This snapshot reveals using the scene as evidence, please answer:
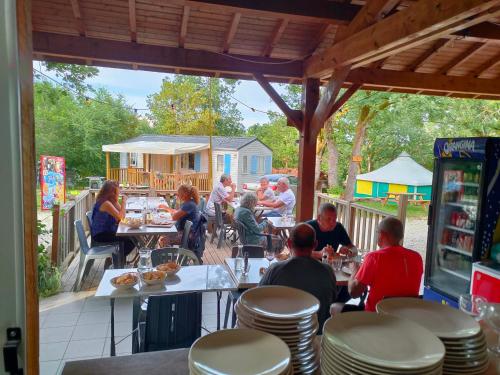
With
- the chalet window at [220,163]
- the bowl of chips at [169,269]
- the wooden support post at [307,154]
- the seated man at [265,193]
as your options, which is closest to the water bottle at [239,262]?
the bowl of chips at [169,269]

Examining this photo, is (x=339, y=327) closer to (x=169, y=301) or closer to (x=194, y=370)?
(x=194, y=370)

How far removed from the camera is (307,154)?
4469mm

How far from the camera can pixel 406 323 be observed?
102cm

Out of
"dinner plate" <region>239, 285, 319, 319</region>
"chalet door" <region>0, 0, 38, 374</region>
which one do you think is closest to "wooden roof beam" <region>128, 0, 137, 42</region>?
"chalet door" <region>0, 0, 38, 374</region>

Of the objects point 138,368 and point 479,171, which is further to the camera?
point 479,171

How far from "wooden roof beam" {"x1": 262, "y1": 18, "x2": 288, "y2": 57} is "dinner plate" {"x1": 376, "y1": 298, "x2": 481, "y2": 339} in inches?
127

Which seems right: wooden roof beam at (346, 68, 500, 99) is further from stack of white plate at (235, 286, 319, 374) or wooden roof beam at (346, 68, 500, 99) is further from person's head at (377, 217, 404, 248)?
stack of white plate at (235, 286, 319, 374)

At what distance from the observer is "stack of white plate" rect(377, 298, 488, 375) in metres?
0.99

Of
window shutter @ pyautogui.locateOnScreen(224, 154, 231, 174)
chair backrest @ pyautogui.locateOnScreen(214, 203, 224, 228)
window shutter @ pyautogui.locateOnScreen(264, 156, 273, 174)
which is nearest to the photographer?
chair backrest @ pyautogui.locateOnScreen(214, 203, 224, 228)

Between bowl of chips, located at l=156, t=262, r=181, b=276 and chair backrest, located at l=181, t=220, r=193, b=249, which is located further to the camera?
chair backrest, located at l=181, t=220, r=193, b=249

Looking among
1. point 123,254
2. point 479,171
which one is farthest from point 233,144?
point 479,171

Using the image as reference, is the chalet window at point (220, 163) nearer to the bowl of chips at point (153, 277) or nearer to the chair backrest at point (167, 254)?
the chair backrest at point (167, 254)

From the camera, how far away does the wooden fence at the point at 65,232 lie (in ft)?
15.9

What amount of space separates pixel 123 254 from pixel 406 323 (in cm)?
460
